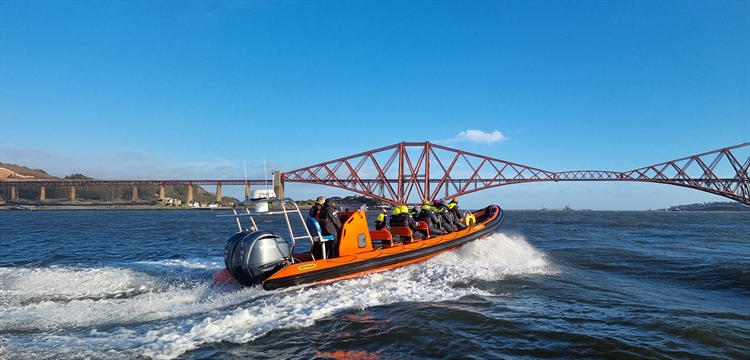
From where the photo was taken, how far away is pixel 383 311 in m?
6.24

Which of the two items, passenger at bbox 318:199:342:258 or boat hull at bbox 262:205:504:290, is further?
passenger at bbox 318:199:342:258

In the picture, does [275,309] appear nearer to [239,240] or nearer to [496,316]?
[239,240]

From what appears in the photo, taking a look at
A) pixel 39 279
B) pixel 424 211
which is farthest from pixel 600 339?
pixel 39 279

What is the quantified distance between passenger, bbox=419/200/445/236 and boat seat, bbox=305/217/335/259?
328 cm

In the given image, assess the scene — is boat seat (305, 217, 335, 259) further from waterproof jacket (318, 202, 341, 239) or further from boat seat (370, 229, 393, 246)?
boat seat (370, 229, 393, 246)

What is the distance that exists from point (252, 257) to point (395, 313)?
2.59m

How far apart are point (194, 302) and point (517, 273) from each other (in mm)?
6137

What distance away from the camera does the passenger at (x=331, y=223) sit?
8195 mm

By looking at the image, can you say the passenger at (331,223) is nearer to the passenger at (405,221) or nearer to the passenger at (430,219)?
the passenger at (405,221)

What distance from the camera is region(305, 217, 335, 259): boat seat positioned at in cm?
810

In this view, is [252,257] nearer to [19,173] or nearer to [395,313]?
[395,313]

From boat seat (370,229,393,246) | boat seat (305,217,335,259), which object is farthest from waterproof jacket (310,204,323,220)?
boat seat (370,229,393,246)

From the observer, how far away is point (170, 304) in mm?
Result: 6395

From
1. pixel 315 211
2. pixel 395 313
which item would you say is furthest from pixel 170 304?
pixel 395 313
